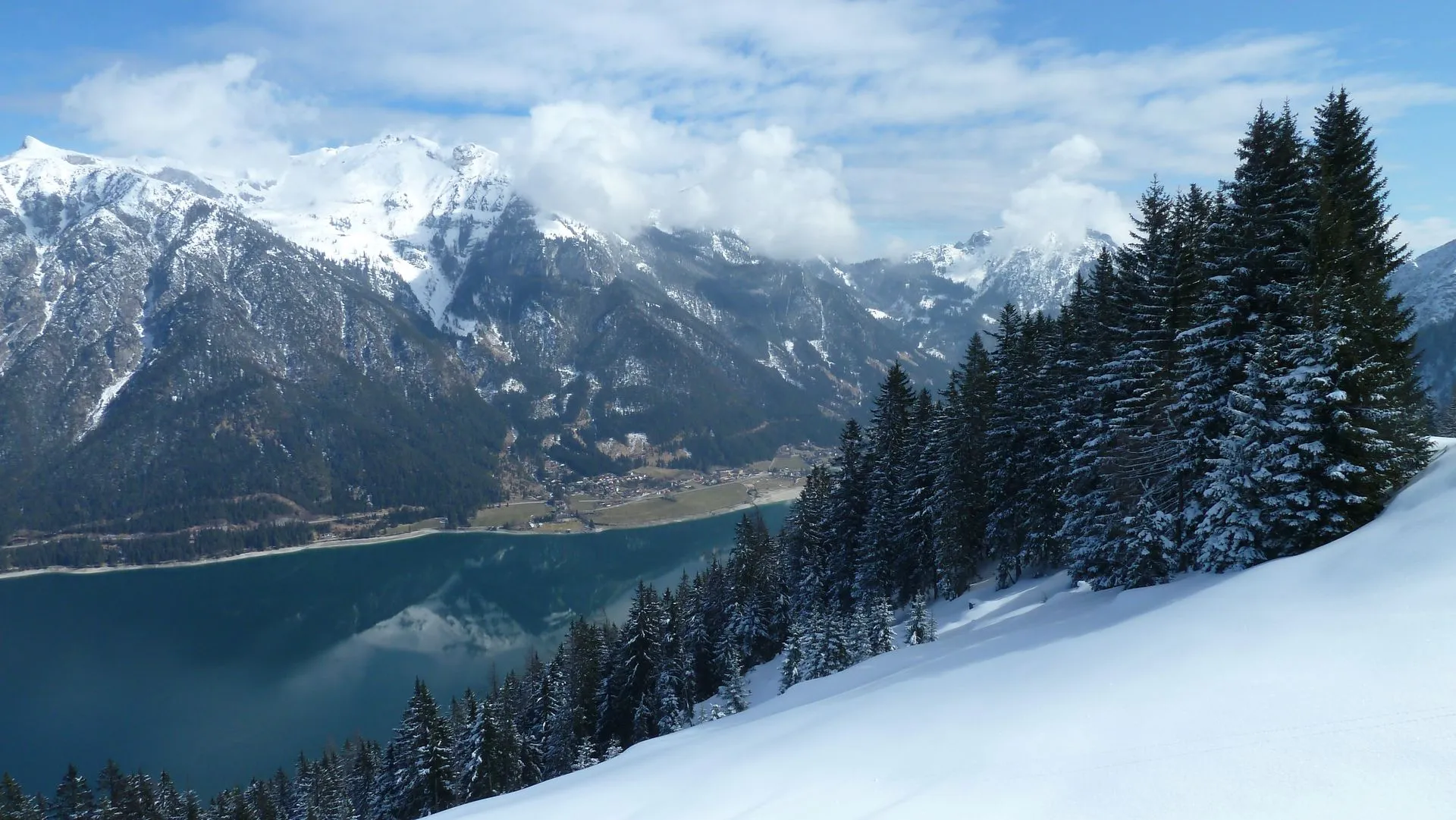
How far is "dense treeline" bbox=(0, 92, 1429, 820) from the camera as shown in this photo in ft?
67.3

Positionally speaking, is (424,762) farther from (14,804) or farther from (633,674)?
(14,804)

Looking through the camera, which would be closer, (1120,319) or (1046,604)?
(1046,604)

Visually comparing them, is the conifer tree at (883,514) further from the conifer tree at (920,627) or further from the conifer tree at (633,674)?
the conifer tree at (633,674)

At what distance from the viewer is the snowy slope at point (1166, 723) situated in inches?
371

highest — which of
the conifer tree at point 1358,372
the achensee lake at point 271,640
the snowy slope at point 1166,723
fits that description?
the conifer tree at point 1358,372

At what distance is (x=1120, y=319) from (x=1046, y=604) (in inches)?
477

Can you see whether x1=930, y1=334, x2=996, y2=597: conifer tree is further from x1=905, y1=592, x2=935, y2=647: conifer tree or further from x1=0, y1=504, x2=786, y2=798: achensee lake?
x1=0, y1=504, x2=786, y2=798: achensee lake

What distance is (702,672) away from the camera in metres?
59.2

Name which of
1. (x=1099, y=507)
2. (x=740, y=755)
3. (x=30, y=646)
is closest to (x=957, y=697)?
(x=740, y=755)

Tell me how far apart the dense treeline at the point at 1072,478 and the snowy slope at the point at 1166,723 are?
2.77 m

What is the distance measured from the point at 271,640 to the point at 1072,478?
13838 cm

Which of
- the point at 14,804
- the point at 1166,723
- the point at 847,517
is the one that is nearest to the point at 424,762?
the point at 847,517

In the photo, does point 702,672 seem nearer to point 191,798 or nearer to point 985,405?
point 985,405

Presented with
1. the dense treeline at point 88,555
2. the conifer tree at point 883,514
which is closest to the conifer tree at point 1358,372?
the conifer tree at point 883,514
